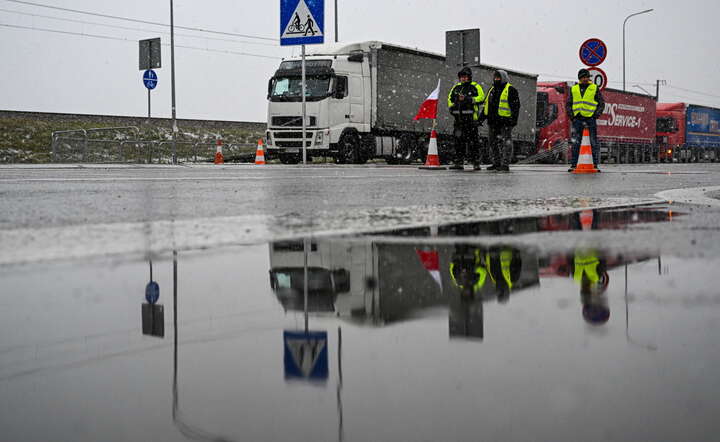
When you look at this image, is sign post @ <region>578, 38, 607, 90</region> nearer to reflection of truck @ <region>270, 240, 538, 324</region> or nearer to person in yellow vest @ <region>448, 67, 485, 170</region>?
person in yellow vest @ <region>448, 67, 485, 170</region>

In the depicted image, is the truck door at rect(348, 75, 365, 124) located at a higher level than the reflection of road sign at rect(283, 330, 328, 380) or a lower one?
higher

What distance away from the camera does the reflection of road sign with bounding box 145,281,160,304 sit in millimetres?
2318

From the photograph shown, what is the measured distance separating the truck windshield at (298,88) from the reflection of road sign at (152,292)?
67.5ft

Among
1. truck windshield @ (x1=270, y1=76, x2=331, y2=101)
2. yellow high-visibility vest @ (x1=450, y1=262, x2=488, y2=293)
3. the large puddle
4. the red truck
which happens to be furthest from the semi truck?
the large puddle

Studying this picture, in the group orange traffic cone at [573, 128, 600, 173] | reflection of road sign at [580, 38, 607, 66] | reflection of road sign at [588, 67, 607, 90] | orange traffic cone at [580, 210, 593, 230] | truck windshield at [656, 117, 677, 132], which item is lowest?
orange traffic cone at [580, 210, 593, 230]

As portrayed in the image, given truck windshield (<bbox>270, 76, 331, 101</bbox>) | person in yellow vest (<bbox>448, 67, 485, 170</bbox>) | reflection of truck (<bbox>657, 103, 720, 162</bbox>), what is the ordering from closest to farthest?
person in yellow vest (<bbox>448, 67, 485, 170</bbox>)
truck windshield (<bbox>270, 76, 331, 101</bbox>)
reflection of truck (<bbox>657, 103, 720, 162</bbox>)

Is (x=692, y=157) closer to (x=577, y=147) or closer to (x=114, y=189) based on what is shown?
(x=577, y=147)

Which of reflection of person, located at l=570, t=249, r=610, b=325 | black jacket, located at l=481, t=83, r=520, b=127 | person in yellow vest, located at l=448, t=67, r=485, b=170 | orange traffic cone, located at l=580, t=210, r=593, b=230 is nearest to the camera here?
reflection of person, located at l=570, t=249, r=610, b=325

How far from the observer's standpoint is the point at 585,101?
15.0 metres

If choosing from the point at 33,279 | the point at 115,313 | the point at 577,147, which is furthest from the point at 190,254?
the point at 577,147

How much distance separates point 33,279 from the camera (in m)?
2.64

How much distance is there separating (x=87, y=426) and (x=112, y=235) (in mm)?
2583

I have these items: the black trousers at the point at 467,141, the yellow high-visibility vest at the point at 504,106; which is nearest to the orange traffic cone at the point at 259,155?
the black trousers at the point at 467,141

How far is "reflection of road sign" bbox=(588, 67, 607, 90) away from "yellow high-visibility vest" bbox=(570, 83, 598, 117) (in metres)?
0.59
